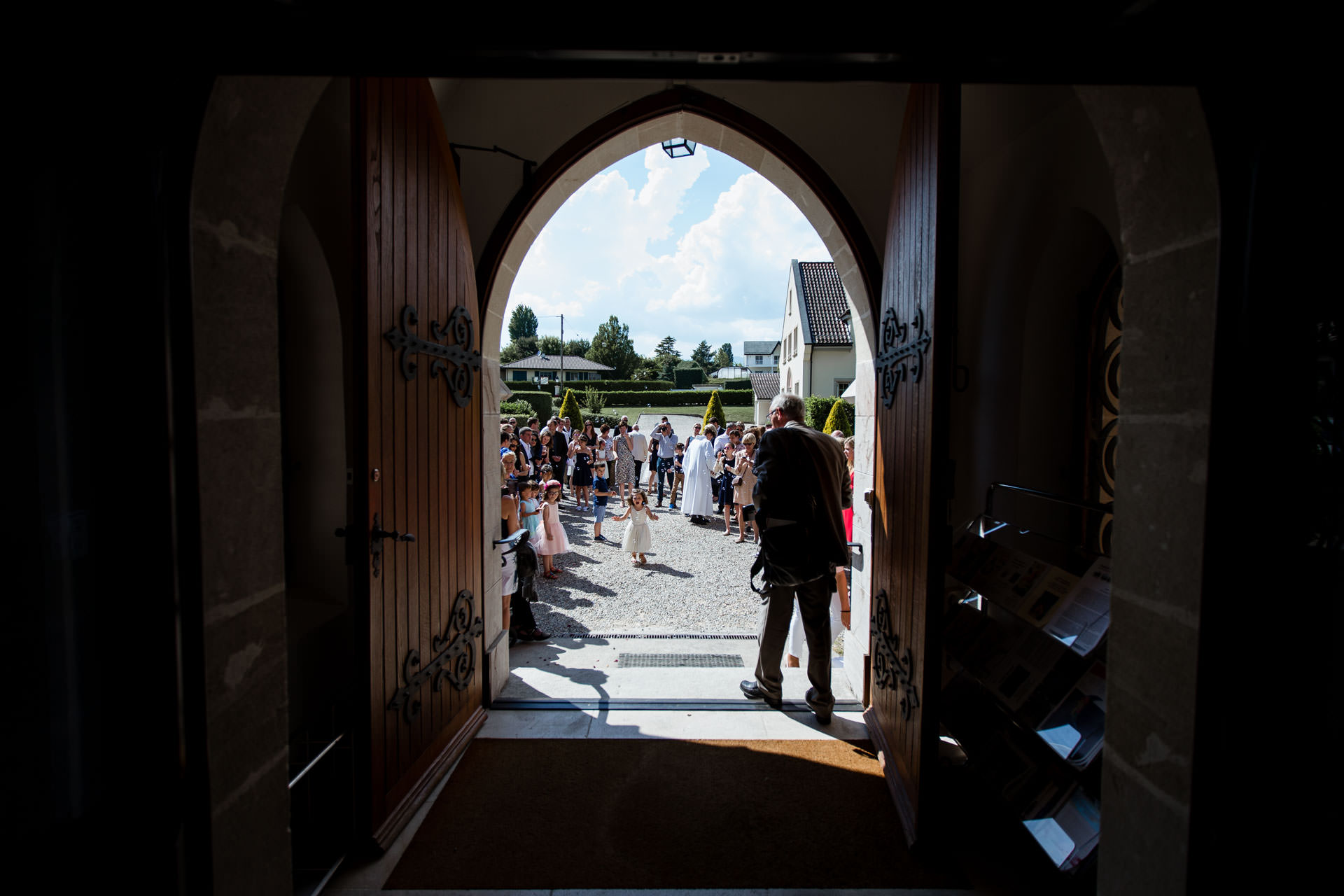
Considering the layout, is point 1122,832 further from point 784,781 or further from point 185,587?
point 185,587

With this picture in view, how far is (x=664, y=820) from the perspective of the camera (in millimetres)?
2812

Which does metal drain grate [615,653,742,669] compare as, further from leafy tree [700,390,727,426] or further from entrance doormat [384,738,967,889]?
leafy tree [700,390,727,426]

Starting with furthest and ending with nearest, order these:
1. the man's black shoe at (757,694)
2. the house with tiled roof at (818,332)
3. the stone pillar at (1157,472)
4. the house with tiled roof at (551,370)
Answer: the house with tiled roof at (551,370)
the house with tiled roof at (818,332)
the man's black shoe at (757,694)
the stone pillar at (1157,472)

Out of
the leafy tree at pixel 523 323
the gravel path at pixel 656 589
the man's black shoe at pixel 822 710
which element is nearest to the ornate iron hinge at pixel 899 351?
the man's black shoe at pixel 822 710

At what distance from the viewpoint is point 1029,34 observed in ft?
3.57

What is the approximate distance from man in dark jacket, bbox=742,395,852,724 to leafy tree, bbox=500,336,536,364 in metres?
65.7

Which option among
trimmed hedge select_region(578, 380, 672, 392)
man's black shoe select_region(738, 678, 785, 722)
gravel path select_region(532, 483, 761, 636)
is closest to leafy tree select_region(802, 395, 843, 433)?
gravel path select_region(532, 483, 761, 636)

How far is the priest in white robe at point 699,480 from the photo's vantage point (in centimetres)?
1032

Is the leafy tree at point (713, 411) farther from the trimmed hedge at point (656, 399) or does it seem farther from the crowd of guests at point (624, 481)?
the trimmed hedge at point (656, 399)

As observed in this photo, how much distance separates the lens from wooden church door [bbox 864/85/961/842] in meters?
2.40

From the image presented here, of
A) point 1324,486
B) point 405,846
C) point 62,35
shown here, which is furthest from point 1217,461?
point 405,846

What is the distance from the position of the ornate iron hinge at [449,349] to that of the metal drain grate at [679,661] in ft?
7.17

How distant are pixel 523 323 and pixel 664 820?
92.0 metres

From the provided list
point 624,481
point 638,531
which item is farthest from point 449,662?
point 624,481
